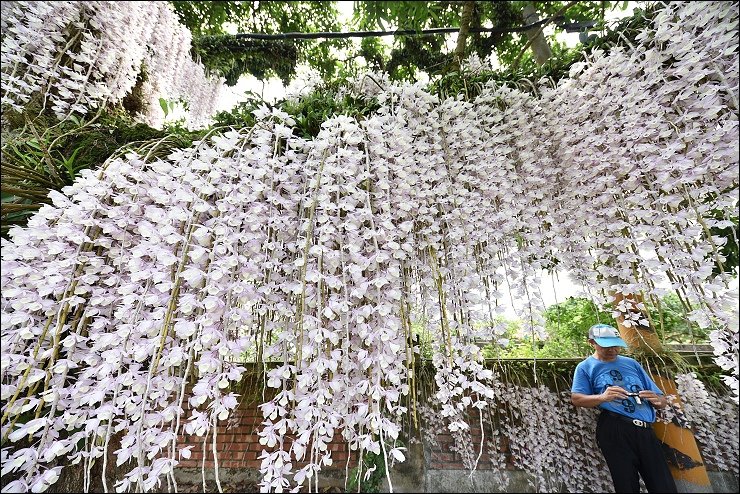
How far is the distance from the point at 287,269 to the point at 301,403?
42 cm

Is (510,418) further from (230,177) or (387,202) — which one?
(230,177)

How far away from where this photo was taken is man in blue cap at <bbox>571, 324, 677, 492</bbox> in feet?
5.49

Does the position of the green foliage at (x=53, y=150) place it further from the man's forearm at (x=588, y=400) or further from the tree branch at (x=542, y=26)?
the man's forearm at (x=588, y=400)

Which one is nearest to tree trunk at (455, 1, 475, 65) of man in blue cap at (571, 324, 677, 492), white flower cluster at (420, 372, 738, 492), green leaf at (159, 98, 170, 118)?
man in blue cap at (571, 324, 677, 492)

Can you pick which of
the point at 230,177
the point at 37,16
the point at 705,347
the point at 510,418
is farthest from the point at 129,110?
the point at 705,347

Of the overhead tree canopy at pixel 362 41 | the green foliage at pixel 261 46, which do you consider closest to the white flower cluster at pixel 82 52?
the overhead tree canopy at pixel 362 41

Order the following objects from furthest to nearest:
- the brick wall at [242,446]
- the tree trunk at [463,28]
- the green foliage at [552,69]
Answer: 1. the brick wall at [242,446]
2. the tree trunk at [463,28]
3. the green foliage at [552,69]

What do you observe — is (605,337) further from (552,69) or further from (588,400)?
(552,69)

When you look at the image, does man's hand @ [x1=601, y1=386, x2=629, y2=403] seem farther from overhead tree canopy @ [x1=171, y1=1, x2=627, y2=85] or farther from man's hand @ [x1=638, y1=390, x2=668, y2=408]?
overhead tree canopy @ [x1=171, y1=1, x2=627, y2=85]

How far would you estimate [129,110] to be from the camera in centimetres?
251

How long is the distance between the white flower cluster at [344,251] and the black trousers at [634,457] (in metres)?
0.85

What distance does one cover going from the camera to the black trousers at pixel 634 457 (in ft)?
5.39

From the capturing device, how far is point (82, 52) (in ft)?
5.79

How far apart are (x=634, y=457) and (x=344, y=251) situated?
1.81m
